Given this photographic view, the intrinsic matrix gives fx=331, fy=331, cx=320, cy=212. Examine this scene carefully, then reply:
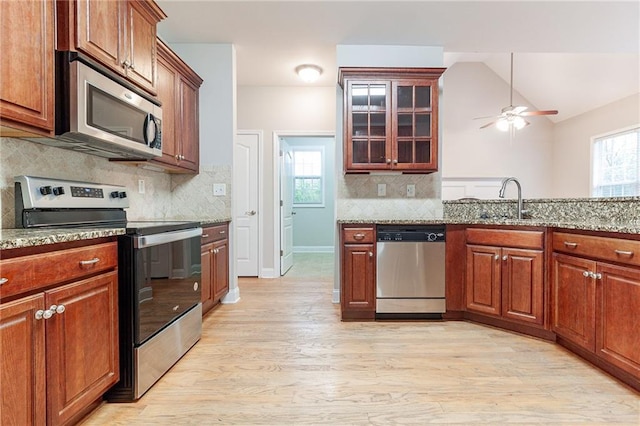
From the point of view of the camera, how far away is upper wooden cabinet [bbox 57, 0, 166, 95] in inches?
62.6

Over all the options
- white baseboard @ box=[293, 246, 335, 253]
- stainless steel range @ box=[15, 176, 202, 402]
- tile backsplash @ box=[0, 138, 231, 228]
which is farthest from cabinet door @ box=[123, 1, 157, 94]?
white baseboard @ box=[293, 246, 335, 253]

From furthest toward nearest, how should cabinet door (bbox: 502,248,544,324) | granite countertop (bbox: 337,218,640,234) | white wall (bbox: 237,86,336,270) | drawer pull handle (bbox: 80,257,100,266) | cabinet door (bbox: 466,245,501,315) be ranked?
white wall (bbox: 237,86,336,270)
cabinet door (bbox: 466,245,501,315)
cabinet door (bbox: 502,248,544,324)
granite countertop (bbox: 337,218,640,234)
drawer pull handle (bbox: 80,257,100,266)

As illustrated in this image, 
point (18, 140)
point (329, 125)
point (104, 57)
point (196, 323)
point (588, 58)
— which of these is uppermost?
point (588, 58)

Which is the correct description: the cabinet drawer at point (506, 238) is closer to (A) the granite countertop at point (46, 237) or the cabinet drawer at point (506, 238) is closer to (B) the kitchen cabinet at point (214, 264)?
(B) the kitchen cabinet at point (214, 264)

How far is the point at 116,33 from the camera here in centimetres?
188

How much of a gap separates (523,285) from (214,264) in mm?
2529

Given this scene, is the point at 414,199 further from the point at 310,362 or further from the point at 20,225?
the point at 20,225

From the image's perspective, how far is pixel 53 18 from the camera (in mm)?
1557

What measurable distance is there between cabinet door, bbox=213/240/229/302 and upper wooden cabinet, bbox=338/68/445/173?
1.41 meters

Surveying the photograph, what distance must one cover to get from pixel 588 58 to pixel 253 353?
6153 mm

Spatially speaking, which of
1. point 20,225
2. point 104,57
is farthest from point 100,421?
point 104,57

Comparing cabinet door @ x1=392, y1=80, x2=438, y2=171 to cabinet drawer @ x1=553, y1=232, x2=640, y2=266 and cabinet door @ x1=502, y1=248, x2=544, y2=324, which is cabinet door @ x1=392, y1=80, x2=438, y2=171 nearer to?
cabinet door @ x1=502, y1=248, x2=544, y2=324

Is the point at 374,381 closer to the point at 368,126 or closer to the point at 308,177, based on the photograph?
the point at 368,126

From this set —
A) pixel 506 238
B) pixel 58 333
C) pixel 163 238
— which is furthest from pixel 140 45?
pixel 506 238
